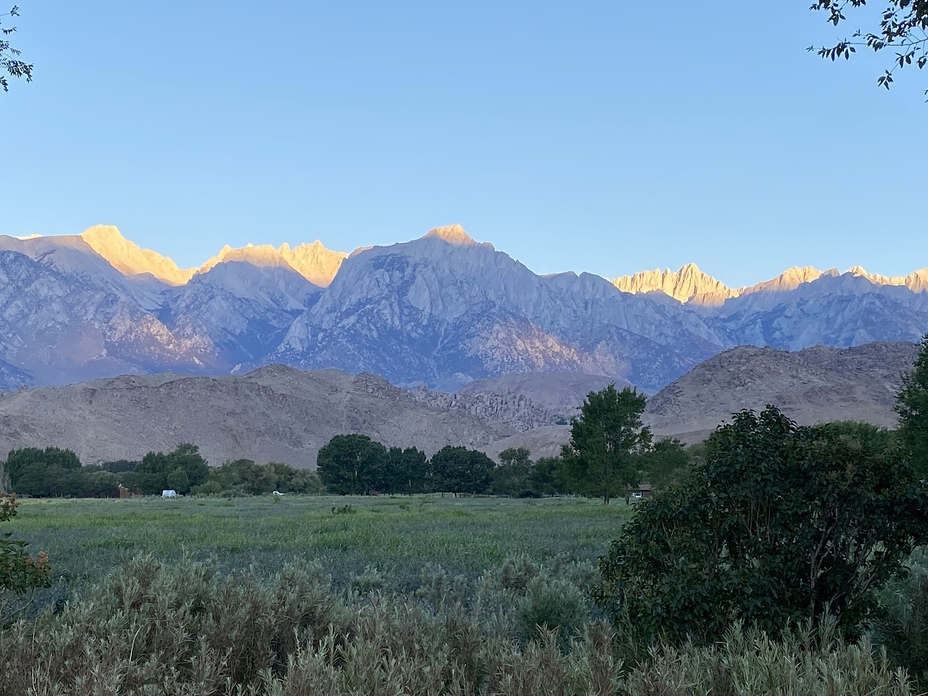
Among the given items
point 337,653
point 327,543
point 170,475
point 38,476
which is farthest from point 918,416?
point 38,476

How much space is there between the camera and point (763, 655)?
22.8 ft

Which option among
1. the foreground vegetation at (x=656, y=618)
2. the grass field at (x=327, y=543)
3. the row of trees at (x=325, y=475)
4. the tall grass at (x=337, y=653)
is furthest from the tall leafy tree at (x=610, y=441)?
the tall grass at (x=337, y=653)

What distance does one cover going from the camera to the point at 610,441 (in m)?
56.2

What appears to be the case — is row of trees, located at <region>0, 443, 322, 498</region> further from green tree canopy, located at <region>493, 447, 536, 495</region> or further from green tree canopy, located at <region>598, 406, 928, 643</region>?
green tree canopy, located at <region>598, 406, 928, 643</region>

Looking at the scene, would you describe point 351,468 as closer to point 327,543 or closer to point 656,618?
point 327,543

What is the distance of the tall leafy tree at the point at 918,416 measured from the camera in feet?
138

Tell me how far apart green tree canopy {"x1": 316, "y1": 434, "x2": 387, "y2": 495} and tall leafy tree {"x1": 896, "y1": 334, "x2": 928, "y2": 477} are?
6754 centimetres

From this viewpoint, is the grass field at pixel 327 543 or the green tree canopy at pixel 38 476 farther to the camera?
the green tree canopy at pixel 38 476

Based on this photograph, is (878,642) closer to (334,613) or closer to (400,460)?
(334,613)

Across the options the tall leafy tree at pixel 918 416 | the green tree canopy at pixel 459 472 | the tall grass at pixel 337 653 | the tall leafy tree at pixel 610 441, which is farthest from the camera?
the green tree canopy at pixel 459 472

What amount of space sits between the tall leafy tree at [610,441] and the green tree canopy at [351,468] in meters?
51.7

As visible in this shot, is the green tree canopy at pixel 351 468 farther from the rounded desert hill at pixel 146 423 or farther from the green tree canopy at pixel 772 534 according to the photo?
the green tree canopy at pixel 772 534

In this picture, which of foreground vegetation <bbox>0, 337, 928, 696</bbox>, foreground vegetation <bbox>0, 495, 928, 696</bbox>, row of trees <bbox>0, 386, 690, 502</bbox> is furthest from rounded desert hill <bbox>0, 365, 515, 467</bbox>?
foreground vegetation <bbox>0, 337, 928, 696</bbox>

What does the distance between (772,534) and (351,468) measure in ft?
322
